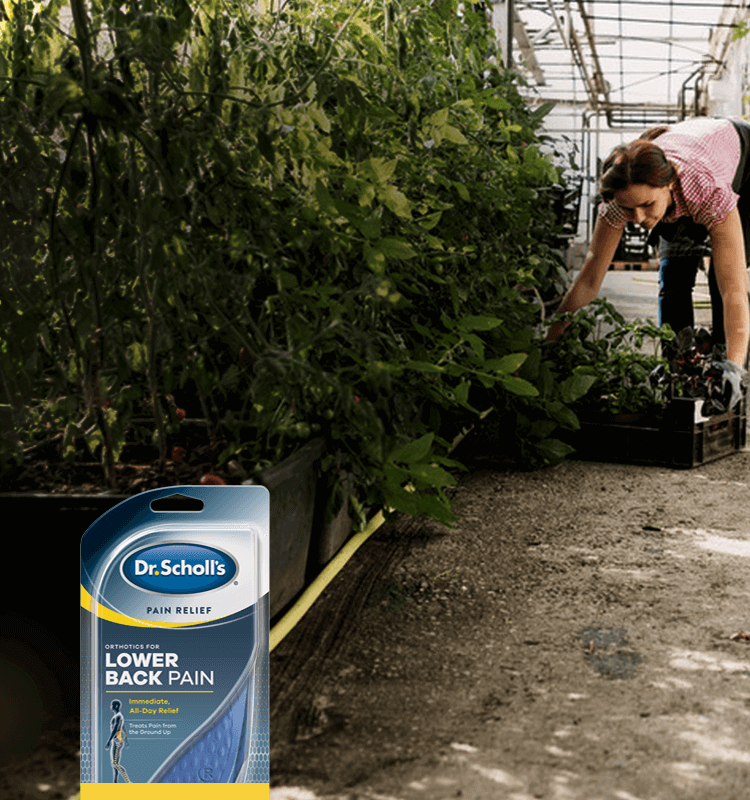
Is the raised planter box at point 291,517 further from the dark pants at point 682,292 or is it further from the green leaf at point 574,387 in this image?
the dark pants at point 682,292

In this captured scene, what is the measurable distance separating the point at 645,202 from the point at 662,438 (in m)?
0.88

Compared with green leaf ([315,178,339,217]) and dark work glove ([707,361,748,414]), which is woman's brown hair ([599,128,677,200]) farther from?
green leaf ([315,178,339,217])

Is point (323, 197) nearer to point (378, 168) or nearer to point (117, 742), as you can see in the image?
point (378, 168)

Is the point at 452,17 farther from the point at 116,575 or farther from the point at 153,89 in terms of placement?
the point at 116,575

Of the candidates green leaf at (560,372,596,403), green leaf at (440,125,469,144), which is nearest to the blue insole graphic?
green leaf at (440,125,469,144)

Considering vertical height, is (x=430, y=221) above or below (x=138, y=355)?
above

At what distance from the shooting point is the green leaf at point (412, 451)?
175 centimetres

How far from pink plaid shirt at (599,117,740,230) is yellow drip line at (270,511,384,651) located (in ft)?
5.80

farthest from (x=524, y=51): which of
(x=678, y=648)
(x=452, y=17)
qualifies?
(x=678, y=648)

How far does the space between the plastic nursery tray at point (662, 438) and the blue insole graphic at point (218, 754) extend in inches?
96.9

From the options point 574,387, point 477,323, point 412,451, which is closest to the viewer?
point 412,451

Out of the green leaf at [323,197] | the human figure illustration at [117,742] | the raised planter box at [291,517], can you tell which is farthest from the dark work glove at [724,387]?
the human figure illustration at [117,742]

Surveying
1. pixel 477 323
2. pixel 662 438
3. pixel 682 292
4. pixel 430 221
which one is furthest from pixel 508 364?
pixel 682 292

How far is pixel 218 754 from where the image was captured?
107 centimetres
